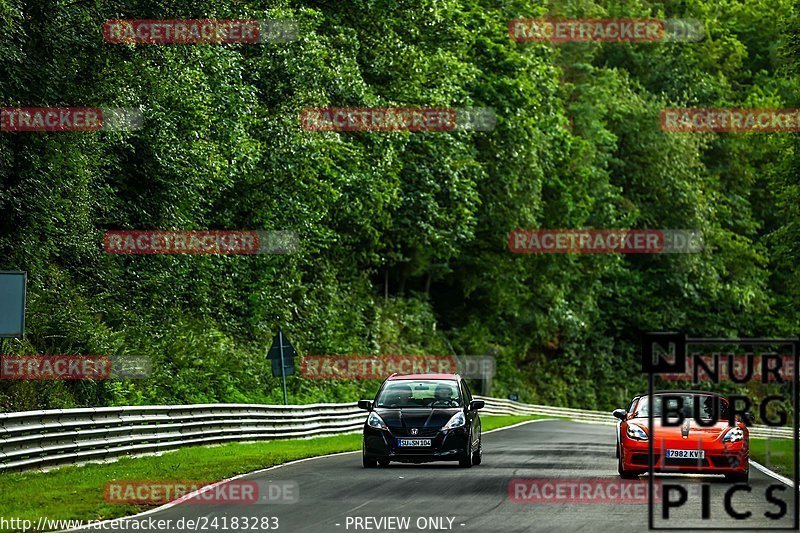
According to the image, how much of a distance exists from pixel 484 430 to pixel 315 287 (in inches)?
324

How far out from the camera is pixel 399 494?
1698 centimetres

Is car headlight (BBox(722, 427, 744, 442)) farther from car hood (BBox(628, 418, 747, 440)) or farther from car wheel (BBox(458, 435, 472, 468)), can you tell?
car wheel (BBox(458, 435, 472, 468))

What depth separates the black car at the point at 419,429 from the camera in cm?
2192

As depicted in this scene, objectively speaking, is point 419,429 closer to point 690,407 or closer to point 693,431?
point 690,407

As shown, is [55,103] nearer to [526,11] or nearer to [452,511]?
[452,511]

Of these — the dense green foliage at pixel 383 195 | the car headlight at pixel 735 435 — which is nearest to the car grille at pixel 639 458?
the car headlight at pixel 735 435

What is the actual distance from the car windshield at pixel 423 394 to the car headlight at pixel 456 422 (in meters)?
0.45

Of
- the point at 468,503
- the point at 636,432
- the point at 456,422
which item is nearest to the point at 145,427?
the point at 456,422

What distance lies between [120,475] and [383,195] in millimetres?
21572

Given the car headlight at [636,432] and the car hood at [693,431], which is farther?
the car headlight at [636,432]

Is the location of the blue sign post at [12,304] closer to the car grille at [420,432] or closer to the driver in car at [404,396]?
the car grille at [420,432]


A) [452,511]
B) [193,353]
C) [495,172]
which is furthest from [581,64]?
[452,511]

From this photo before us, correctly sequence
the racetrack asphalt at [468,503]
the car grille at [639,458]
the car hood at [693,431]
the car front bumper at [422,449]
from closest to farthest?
the racetrack asphalt at [468,503]
the car hood at [693,431]
the car grille at [639,458]
the car front bumper at [422,449]

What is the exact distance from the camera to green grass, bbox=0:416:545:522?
14820 millimetres
